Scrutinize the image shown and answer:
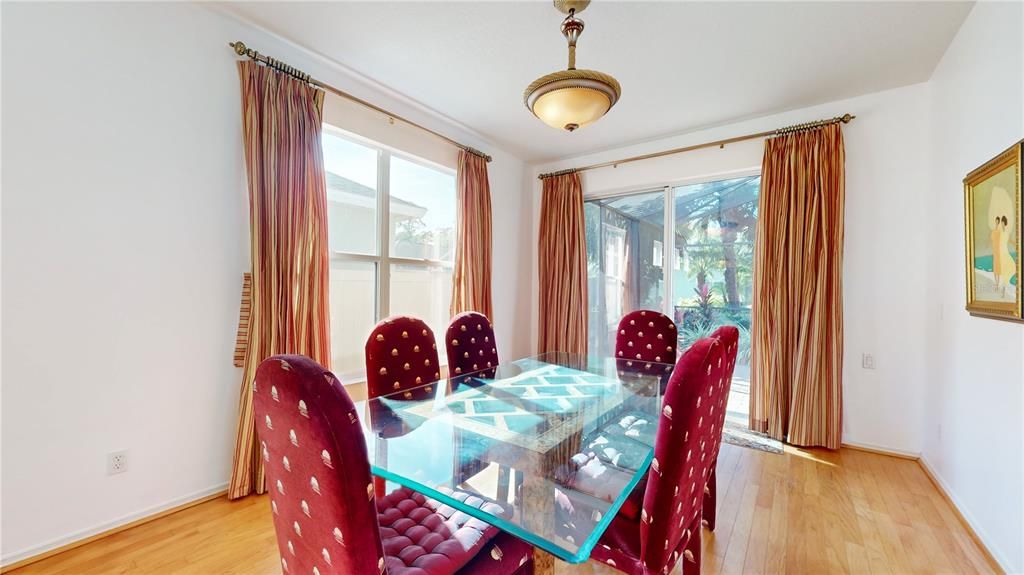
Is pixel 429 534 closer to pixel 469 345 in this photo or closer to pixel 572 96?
pixel 469 345

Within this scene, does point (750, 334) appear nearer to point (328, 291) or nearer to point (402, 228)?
point (402, 228)

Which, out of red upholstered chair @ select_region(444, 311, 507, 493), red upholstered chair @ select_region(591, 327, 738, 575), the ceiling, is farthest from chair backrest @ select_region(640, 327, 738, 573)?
the ceiling

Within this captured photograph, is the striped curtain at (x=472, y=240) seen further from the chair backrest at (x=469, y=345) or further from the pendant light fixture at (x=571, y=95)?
the pendant light fixture at (x=571, y=95)

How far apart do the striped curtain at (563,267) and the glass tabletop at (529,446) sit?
191 centimetres

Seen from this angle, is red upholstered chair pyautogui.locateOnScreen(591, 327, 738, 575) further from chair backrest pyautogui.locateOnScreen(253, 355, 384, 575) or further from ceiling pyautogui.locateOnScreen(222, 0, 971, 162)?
ceiling pyautogui.locateOnScreen(222, 0, 971, 162)

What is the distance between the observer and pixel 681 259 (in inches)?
140

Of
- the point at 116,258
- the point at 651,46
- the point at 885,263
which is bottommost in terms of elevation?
the point at 116,258

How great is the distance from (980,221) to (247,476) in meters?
3.94

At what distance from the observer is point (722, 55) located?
2.32m

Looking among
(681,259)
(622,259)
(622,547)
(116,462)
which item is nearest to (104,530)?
(116,462)

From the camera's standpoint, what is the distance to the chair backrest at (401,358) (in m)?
1.87

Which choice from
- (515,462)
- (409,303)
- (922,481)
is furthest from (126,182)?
(922,481)

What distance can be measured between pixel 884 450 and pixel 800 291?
1.23 meters

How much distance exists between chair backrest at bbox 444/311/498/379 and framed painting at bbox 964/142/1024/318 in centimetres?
237
